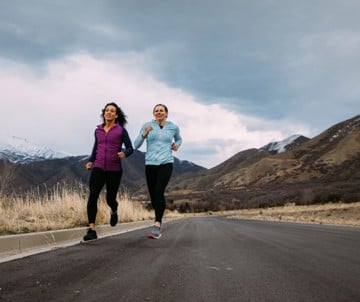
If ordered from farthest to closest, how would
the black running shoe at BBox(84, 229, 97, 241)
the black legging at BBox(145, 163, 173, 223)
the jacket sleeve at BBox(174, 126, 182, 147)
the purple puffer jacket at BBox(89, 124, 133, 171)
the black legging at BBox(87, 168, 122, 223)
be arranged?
the jacket sleeve at BBox(174, 126, 182, 147)
the black legging at BBox(145, 163, 173, 223)
the purple puffer jacket at BBox(89, 124, 133, 171)
the black legging at BBox(87, 168, 122, 223)
the black running shoe at BBox(84, 229, 97, 241)

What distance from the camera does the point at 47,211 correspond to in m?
10.5

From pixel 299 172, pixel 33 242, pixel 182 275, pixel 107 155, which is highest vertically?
pixel 299 172

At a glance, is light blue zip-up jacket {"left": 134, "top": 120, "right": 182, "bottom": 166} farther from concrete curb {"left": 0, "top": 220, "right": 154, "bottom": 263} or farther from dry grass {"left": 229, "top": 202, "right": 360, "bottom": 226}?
dry grass {"left": 229, "top": 202, "right": 360, "bottom": 226}

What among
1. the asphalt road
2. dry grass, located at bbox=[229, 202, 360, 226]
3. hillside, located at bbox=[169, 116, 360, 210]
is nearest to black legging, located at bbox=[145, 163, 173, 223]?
the asphalt road

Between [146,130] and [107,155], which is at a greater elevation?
[146,130]

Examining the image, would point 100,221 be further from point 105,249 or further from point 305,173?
point 305,173

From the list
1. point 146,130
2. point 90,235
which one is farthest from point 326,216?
point 90,235

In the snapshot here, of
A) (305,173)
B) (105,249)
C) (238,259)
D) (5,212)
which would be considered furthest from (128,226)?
(305,173)

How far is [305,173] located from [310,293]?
459ft

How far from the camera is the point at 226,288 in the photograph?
3580 millimetres

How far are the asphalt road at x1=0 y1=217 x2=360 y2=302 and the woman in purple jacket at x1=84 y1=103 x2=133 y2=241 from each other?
6.61 feet

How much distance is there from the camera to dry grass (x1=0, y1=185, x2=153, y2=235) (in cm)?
814

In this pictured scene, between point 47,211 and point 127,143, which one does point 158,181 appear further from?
point 47,211

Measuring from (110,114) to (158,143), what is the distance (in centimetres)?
95
